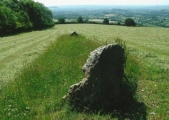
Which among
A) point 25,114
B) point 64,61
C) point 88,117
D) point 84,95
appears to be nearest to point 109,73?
point 84,95

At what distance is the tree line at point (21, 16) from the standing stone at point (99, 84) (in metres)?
69.3

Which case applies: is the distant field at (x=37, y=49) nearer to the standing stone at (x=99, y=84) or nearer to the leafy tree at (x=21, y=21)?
the standing stone at (x=99, y=84)

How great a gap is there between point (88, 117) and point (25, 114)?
Answer: 254 centimetres

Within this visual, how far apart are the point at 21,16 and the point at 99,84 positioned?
3515 inches

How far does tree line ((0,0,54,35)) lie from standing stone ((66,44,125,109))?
69.3 m

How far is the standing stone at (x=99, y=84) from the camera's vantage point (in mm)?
12070

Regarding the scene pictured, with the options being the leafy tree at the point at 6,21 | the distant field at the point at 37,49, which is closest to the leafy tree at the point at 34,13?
the leafy tree at the point at 6,21

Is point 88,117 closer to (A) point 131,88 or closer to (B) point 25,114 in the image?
(B) point 25,114

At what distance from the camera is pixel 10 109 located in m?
11.6

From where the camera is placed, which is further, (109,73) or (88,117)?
(109,73)

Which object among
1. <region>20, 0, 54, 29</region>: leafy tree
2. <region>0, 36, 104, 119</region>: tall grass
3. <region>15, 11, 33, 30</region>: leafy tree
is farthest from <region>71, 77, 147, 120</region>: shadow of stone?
<region>20, 0, 54, 29</region>: leafy tree

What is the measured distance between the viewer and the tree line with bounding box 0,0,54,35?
8256cm

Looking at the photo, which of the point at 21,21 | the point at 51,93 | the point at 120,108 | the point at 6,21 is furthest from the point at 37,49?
Result: the point at 21,21

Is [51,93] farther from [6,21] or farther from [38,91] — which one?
[6,21]
